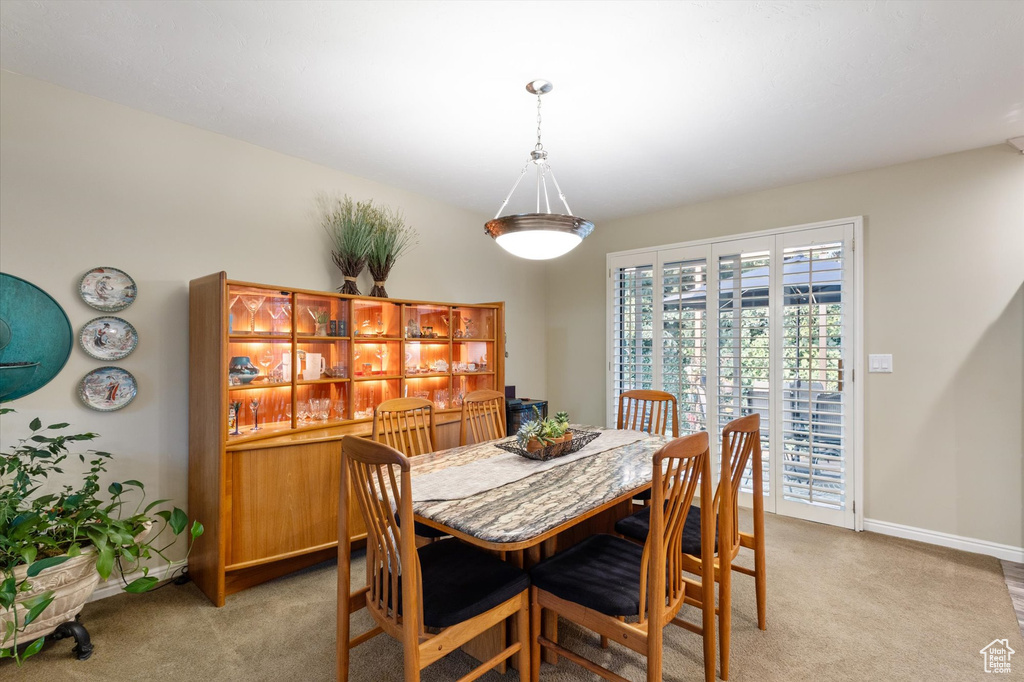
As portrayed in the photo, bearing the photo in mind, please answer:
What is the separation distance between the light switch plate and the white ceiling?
4.47 feet

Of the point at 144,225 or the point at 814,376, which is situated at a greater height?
the point at 144,225

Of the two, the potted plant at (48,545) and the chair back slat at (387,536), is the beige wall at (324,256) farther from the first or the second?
the chair back slat at (387,536)

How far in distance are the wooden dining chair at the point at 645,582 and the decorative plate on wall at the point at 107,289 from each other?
2566mm

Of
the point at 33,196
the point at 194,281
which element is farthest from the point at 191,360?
the point at 33,196

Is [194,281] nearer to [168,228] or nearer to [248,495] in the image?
[168,228]

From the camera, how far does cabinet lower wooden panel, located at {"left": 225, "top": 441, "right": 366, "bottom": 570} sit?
255 cm

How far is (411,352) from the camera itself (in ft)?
12.2

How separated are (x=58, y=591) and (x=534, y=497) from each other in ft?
6.57

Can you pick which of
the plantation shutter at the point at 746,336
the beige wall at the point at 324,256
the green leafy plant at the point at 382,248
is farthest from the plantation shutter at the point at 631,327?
the green leafy plant at the point at 382,248

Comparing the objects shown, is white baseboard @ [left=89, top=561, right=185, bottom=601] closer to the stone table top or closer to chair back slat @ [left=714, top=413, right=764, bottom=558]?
the stone table top

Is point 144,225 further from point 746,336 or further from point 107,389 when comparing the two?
point 746,336

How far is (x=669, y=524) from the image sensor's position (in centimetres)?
164

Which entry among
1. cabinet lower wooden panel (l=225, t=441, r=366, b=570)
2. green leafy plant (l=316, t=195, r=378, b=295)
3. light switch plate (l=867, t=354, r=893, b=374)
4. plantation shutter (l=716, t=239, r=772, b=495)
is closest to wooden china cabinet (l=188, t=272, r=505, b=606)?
cabinet lower wooden panel (l=225, t=441, r=366, b=570)

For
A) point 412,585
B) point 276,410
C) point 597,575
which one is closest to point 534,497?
point 597,575
